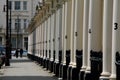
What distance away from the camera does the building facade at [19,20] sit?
128m

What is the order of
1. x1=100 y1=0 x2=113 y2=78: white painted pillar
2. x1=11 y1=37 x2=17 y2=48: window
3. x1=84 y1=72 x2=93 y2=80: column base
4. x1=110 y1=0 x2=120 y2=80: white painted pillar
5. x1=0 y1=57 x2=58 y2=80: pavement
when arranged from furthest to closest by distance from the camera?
1. x1=11 y1=37 x2=17 y2=48: window
2. x1=0 y1=57 x2=58 y2=80: pavement
3. x1=84 y1=72 x2=93 y2=80: column base
4. x1=100 y1=0 x2=113 y2=78: white painted pillar
5. x1=110 y1=0 x2=120 y2=80: white painted pillar

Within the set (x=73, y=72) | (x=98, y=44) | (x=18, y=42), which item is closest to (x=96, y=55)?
(x=98, y=44)

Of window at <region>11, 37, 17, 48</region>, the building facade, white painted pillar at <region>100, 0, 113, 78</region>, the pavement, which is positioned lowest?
the pavement

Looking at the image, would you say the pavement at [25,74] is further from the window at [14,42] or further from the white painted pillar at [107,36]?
the window at [14,42]

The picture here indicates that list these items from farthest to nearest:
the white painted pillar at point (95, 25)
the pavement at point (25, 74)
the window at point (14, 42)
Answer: the window at point (14, 42) → the pavement at point (25, 74) → the white painted pillar at point (95, 25)

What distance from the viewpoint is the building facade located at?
419 feet

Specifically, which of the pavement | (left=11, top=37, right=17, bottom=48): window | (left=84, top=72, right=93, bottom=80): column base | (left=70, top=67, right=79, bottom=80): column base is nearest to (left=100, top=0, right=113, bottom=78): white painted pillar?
(left=84, top=72, right=93, bottom=80): column base

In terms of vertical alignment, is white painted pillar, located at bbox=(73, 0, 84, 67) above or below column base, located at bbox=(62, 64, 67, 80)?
above

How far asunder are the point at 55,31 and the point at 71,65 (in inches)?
430

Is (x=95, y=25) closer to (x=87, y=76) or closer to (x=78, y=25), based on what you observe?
(x=87, y=76)

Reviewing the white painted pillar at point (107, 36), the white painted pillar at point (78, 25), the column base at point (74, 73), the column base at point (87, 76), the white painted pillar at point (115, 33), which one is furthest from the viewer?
the white painted pillar at point (78, 25)

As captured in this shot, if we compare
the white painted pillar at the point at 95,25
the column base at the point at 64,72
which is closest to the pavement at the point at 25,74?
the column base at the point at 64,72

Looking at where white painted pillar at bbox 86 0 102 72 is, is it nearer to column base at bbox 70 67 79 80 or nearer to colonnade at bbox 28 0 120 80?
colonnade at bbox 28 0 120 80

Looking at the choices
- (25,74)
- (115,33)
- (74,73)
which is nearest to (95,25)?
(115,33)
